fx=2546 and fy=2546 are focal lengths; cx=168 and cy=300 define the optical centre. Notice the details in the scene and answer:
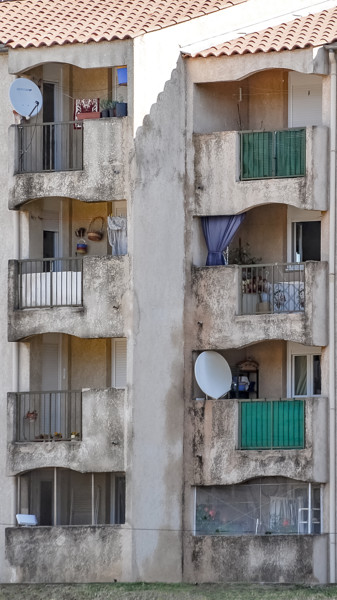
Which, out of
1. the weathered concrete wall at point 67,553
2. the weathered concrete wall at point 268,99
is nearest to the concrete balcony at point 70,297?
the weathered concrete wall at point 67,553

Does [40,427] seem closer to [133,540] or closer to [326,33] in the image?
[133,540]

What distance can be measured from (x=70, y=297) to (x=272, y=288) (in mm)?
5012

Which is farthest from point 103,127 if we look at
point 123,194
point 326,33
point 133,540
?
point 133,540

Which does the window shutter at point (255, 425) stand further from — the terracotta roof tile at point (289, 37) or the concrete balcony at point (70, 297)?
the terracotta roof tile at point (289, 37)

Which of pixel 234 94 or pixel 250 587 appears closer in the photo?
pixel 250 587

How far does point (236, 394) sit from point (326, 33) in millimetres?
9118

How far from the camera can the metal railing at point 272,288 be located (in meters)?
61.5

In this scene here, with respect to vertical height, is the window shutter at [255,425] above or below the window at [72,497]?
above

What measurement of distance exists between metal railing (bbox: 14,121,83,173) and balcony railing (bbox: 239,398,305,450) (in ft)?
25.0

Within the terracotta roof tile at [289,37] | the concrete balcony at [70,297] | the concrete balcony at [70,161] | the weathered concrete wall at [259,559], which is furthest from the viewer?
the concrete balcony at [70,161]

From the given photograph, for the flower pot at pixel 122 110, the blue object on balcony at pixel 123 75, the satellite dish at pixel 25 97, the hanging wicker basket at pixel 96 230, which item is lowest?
the hanging wicker basket at pixel 96 230

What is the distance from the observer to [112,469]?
61.8 metres

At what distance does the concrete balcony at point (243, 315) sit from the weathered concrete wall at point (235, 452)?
1521 mm

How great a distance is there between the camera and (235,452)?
61.3 meters
